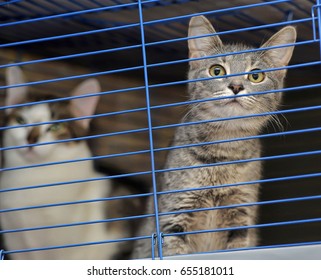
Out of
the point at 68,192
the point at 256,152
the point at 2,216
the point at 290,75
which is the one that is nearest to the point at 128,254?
the point at 68,192

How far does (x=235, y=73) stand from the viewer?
2.43 meters

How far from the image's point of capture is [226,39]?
331cm

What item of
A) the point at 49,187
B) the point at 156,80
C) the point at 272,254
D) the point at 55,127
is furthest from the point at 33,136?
the point at 272,254

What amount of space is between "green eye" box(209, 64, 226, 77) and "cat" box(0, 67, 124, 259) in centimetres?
61

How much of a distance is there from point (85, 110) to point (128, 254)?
28.3 inches

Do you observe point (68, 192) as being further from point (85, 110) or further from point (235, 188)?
point (235, 188)

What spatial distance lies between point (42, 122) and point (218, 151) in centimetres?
79

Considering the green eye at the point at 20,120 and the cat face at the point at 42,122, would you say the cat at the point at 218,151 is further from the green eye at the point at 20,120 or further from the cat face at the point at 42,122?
the green eye at the point at 20,120

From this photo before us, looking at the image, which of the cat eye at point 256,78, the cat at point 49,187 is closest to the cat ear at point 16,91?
the cat at point 49,187

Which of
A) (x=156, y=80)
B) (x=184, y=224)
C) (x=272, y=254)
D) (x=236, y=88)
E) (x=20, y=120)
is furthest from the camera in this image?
(x=156, y=80)

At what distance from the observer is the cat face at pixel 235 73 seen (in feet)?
7.80

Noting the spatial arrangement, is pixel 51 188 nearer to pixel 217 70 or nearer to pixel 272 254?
pixel 217 70

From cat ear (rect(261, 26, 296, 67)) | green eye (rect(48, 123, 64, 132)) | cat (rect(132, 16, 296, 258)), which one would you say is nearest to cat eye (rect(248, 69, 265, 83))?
cat (rect(132, 16, 296, 258))

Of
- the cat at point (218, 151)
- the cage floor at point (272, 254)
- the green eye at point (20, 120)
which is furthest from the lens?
the green eye at point (20, 120)
